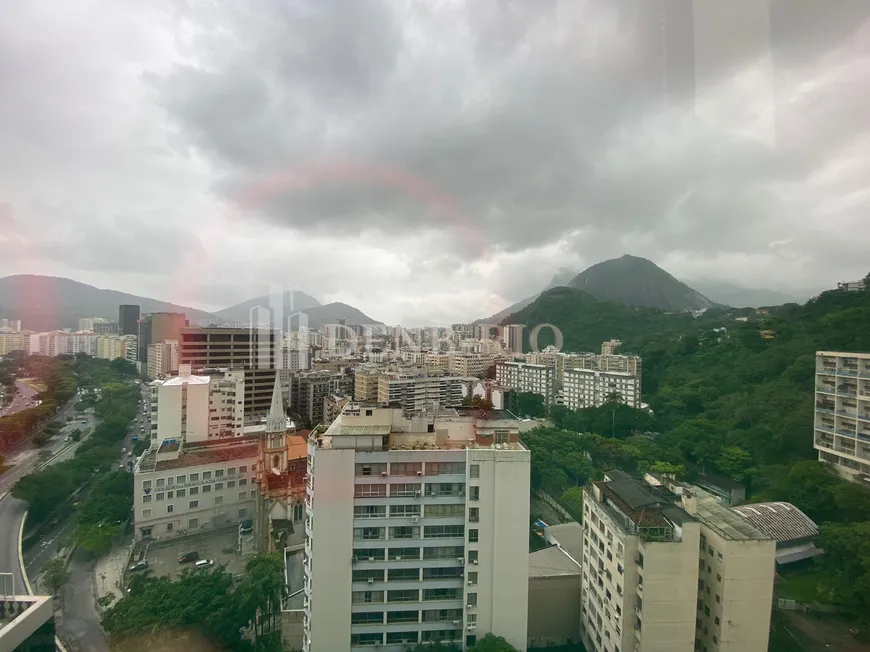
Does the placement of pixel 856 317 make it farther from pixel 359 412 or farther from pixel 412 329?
pixel 412 329

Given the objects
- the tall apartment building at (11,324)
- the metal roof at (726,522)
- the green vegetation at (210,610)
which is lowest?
the green vegetation at (210,610)

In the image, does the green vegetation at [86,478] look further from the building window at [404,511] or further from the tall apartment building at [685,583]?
the tall apartment building at [685,583]

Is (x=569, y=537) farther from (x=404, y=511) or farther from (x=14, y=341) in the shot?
(x=14, y=341)

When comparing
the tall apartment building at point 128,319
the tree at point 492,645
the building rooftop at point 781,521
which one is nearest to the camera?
the tree at point 492,645

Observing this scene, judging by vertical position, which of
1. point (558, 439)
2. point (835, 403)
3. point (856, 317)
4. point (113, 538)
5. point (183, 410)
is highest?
point (856, 317)

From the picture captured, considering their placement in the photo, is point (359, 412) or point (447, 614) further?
point (359, 412)

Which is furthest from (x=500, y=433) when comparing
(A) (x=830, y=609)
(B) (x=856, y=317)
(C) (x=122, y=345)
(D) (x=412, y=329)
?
(D) (x=412, y=329)

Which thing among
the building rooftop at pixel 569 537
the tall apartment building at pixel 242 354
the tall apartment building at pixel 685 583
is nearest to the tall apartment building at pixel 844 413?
the building rooftop at pixel 569 537
